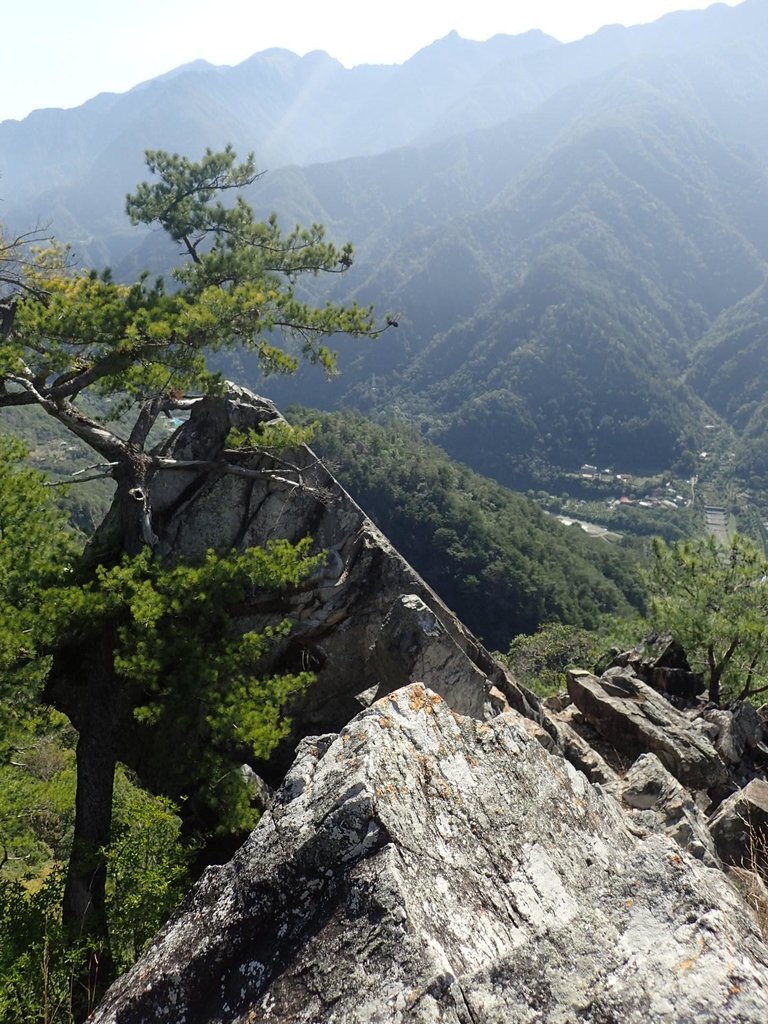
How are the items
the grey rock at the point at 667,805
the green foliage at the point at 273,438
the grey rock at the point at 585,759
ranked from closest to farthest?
the grey rock at the point at 667,805
the grey rock at the point at 585,759
the green foliage at the point at 273,438

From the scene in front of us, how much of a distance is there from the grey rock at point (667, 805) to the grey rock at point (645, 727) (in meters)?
2.24

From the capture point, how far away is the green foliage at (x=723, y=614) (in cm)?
1820

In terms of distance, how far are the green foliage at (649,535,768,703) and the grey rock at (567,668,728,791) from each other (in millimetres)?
3534

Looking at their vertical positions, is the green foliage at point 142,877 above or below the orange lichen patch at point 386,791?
below

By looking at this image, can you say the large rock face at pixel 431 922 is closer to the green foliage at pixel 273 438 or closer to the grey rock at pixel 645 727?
the green foliage at pixel 273 438

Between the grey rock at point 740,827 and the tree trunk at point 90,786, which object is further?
the grey rock at point 740,827

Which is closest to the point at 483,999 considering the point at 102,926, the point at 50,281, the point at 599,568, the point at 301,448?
the point at 102,926

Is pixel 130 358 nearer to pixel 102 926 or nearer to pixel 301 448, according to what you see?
pixel 301 448

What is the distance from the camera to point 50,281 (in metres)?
12.8

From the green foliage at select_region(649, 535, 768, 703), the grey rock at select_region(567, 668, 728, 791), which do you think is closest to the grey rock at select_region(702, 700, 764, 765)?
the grey rock at select_region(567, 668, 728, 791)

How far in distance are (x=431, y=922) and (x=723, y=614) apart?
685 inches

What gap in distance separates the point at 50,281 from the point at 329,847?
40.7 ft

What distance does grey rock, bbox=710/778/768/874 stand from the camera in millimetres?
9258

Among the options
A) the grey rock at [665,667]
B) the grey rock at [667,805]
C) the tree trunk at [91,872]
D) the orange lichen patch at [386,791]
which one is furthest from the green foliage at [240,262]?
the grey rock at [665,667]
